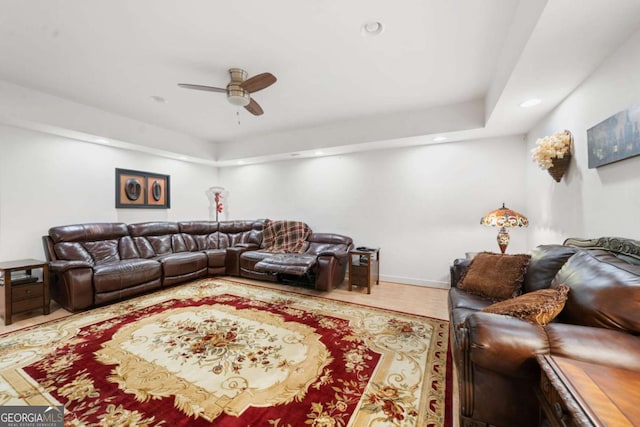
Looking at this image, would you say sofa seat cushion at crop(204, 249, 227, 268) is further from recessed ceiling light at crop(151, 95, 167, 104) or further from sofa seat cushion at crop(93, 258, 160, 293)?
recessed ceiling light at crop(151, 95, 167, 104)

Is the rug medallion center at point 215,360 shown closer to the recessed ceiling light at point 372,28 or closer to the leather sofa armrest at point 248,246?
the leather sofa armrest at point 248,246

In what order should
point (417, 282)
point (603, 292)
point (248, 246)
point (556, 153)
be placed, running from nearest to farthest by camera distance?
point (603, 292)
point (556, 153)
point (417, 282)
point (248, 246)

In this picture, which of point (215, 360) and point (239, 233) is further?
point (239, 233)

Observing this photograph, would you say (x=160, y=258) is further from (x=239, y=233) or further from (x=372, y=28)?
(x=372, y=28)

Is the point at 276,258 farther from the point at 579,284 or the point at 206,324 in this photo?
the point at 579,284

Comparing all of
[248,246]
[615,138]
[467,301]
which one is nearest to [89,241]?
[248,246]

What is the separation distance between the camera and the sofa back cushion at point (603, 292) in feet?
3.61

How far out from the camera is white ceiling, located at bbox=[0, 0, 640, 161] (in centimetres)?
182

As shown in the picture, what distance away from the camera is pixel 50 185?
3.62 metres

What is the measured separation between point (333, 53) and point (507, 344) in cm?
259

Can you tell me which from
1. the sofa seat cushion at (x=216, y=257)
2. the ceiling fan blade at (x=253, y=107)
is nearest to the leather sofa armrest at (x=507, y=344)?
the ceiling fan blade at (x=253, y=107)

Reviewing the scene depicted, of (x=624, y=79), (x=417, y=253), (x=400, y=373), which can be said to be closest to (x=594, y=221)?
(x=624, y=79)

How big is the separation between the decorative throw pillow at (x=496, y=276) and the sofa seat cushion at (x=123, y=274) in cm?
400

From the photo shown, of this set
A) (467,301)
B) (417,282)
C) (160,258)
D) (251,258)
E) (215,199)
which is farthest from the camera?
(215,199)
